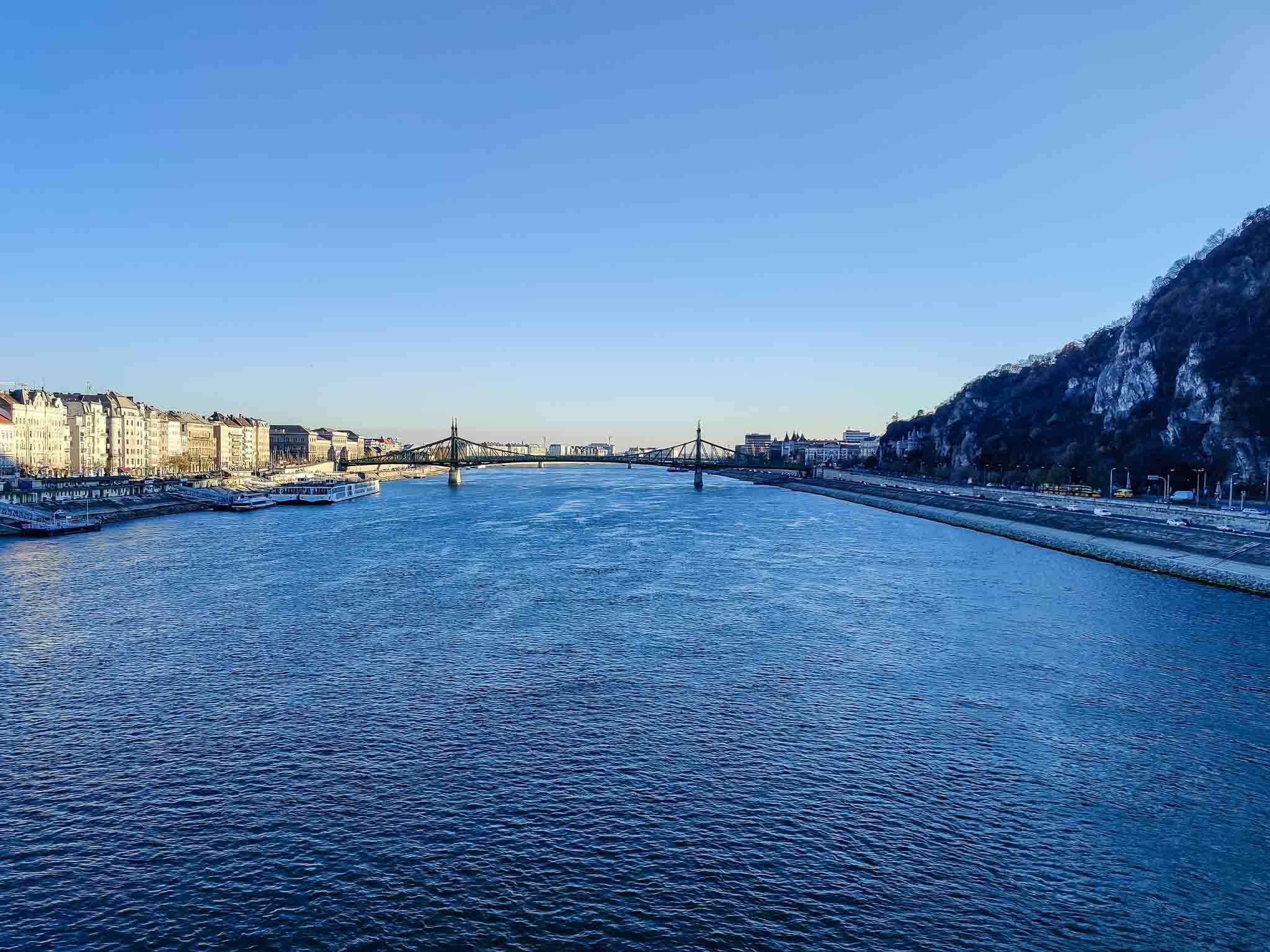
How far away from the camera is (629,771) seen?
1772cm

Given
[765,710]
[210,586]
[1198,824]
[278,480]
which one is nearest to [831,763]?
[765,710]

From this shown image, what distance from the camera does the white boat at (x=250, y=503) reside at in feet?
317

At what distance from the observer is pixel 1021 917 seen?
12.4 metres

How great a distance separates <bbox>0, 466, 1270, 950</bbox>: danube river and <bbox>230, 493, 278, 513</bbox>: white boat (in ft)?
201

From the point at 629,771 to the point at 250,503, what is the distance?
94.3 meters

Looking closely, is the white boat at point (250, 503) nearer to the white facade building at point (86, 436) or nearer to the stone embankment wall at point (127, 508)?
the stone embankment wall at point (127, 508)

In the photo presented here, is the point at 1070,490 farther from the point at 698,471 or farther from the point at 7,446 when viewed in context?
the point at 7,446

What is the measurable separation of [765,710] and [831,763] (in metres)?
3.79

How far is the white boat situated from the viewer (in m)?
96.7

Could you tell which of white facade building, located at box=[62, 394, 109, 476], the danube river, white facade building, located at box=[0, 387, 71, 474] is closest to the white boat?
white facade building, located at box=[0, 387, 71, 474]

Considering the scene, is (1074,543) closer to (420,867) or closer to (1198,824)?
(1198,824)

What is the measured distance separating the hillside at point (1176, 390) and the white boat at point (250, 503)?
10900 centimetres

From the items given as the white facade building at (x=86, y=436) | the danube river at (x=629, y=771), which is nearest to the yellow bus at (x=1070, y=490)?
the danube river at (x=629, y=771)

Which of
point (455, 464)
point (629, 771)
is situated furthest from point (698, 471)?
point (629, 771)
